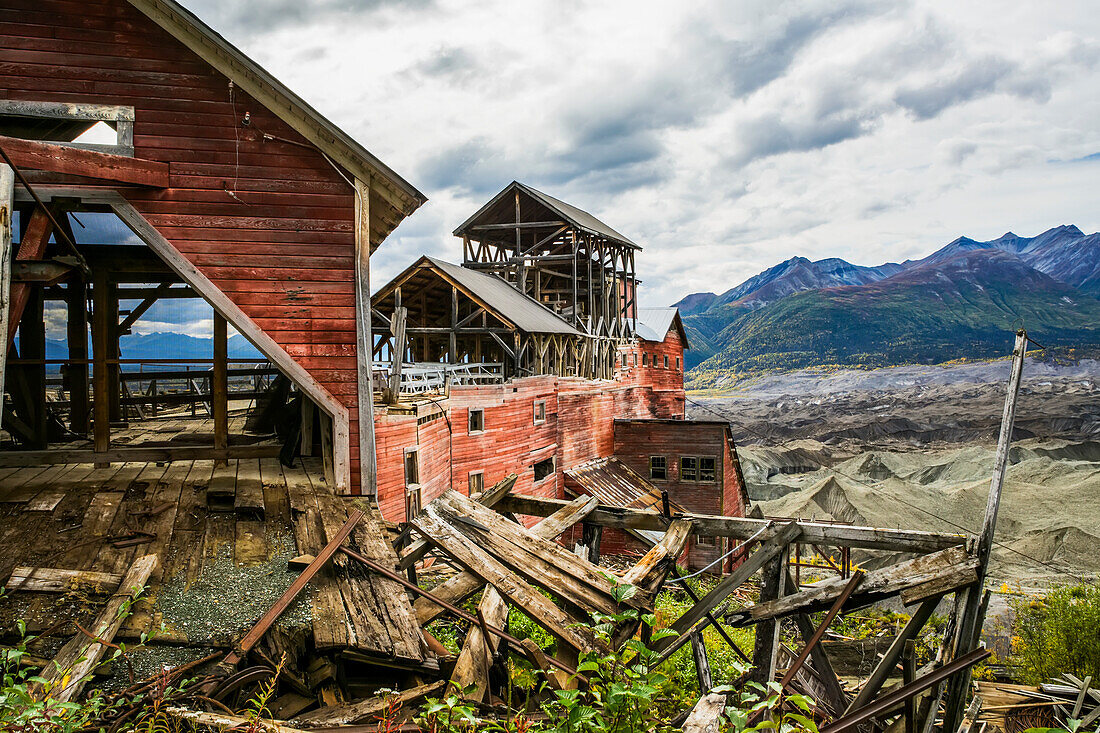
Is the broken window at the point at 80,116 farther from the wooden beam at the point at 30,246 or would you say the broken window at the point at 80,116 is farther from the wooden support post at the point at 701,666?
the wooden support post at the point at 701,666

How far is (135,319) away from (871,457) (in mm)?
50740

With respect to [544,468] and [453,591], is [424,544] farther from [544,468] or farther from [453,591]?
[544,468]

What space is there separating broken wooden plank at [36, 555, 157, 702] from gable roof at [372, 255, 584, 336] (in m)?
18.8

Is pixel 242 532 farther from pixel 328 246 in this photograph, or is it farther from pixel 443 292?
pixel 443 292

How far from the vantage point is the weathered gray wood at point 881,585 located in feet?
18.5

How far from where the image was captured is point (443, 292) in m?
28.3

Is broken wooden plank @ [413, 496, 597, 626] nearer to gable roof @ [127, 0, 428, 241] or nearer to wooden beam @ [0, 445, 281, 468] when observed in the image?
wooden beam @ [0, 445, 281, 468]

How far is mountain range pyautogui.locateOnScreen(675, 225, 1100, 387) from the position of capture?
132m

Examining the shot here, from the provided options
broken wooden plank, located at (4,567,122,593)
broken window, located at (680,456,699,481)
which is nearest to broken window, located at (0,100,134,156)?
broken wooden plank, located at (4,567,122,593)

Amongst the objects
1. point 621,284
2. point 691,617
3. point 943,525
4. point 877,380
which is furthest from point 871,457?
point 877,380

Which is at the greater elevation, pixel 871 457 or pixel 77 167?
pixel 77 167

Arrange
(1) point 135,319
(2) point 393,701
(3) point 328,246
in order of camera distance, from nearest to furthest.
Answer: (2) point 393,701 < (3) point 328,246 < (1) point 135,319

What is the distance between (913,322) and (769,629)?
16182 cm

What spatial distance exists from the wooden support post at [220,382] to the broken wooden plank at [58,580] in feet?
12.0
